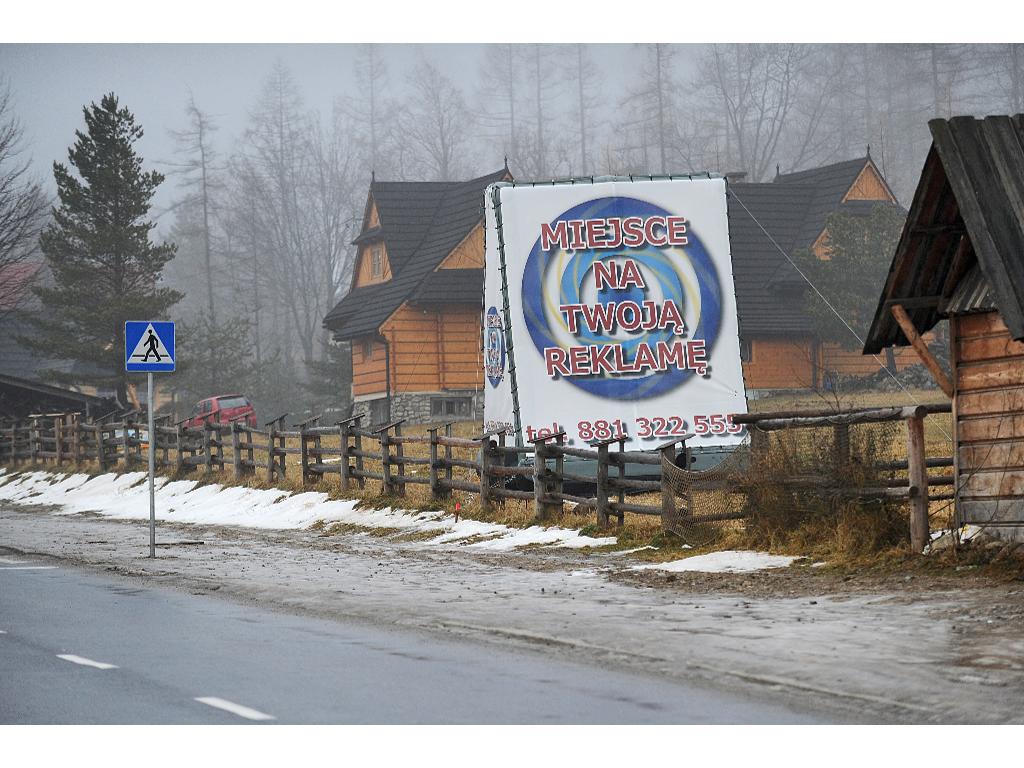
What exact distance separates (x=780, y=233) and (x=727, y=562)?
148ft

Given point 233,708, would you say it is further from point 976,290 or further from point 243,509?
point 243,509

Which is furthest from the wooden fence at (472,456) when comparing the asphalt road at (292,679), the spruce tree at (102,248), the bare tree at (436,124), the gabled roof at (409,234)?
the bare tree at (436,124)

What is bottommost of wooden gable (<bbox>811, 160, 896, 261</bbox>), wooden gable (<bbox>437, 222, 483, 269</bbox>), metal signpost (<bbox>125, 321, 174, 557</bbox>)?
metal signpost (<bbox>125, 321, 174, 557</bbox>)

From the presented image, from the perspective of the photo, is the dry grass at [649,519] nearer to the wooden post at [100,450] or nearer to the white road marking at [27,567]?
the wooden post at [100,450]

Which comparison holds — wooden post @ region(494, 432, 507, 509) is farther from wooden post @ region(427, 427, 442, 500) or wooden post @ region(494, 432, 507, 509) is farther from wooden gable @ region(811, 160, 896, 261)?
wooden gable @ region(811, 160, 896, 261)

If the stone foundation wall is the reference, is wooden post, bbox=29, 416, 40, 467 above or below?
below

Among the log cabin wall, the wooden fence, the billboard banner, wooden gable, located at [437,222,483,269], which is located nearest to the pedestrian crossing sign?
the wooden fence

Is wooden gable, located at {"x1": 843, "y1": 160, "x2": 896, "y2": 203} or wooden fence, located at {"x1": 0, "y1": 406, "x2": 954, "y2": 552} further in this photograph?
wooden gable, located at {"x1": 843, "y1": 160, "x2": 896, "y2": 203}

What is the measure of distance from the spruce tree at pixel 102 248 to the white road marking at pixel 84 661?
46.3m

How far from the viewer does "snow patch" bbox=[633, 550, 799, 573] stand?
1688cm

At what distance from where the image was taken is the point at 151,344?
2202 cm

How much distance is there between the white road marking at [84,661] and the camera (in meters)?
11.3

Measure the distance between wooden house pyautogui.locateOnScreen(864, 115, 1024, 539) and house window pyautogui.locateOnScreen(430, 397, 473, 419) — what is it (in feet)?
138
